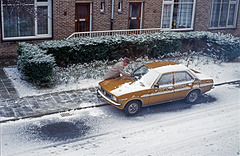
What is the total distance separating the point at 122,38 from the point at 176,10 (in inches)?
236

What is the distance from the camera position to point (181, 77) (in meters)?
11.6

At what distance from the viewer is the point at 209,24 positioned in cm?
2230

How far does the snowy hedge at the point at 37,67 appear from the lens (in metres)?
12.4

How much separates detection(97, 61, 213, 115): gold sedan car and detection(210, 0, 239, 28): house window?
11.5 meters

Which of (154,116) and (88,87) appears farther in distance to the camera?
(88,87)

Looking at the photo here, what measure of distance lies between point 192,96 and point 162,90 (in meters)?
1.74

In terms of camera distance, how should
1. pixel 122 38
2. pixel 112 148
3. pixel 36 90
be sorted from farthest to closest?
pixel 122 38 < pixel 36 90 < pixel 112 148

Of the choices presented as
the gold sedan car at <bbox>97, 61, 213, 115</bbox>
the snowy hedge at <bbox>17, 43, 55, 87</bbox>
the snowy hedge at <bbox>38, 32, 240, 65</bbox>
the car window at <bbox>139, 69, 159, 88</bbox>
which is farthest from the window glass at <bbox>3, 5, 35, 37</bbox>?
the car window at <bbox>139, 69, 159, 88</bbox>

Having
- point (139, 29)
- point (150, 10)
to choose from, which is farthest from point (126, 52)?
point (150, 10)

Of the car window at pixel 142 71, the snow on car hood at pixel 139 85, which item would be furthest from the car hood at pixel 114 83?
the car window at pixel 142 71

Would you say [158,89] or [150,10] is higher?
[150,10]

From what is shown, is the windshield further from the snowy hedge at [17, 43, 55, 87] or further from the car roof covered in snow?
the snowy hedge at [17, 43, 55, 87]

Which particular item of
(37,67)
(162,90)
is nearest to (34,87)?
(37,67)

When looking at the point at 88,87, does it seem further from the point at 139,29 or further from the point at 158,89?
the point at 139,29
